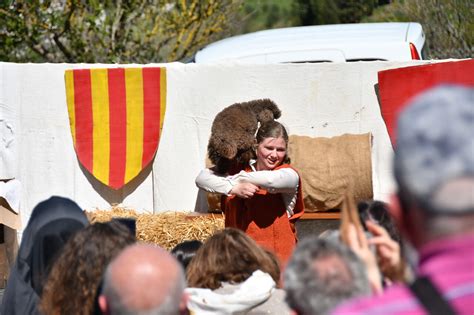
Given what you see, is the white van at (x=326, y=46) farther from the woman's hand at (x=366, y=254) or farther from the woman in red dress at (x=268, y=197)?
the woman's hand at (x=366, y=254)

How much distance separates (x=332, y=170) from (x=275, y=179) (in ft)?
6.00

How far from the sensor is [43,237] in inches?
138

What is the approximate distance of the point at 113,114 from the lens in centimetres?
731

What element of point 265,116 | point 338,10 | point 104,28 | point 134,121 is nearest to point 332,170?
point 265,116

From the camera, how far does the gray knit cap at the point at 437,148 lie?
5.51 feet

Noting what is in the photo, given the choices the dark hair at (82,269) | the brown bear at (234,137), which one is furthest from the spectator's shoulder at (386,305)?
the brown bear at (234,137)

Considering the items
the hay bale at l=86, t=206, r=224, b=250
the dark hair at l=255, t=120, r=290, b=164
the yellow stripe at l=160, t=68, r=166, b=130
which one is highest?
the yellow stripe at l=160, t=68, r=166, b=130

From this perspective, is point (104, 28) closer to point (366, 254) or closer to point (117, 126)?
point (117, 126)

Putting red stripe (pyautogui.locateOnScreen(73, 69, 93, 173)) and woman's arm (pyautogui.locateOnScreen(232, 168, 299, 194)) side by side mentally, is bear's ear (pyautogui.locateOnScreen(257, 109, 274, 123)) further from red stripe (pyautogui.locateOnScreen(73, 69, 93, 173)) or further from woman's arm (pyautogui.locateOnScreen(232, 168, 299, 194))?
red stripe (pyautogui.locateOnScreen(73, 69, 93, 173))

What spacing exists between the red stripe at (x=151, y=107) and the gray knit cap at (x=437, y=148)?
5605mm

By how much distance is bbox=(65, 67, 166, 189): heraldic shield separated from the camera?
729cm

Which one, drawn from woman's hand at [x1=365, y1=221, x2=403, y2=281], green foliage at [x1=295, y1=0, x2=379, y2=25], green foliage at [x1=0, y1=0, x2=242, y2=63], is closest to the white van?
green foliage at [x1=0, y1=0, x2=242, y2=63]

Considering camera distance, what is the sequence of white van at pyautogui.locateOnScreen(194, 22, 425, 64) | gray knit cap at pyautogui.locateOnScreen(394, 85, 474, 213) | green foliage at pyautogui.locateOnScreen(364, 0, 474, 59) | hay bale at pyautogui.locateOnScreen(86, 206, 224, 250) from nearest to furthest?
gray knit cap at pyautogui.locateOnScreen(394, 85, 474, 213) → hay bale at pyautogui.locateOnScreen(86, 206, 224, 250) → white van at pyautogui.locateOnScreen(194, 22, 425, 64) → green foliage at pyautogui.locateOnScreen(364, 0, 474, 59)

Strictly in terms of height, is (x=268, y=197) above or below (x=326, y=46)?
below
